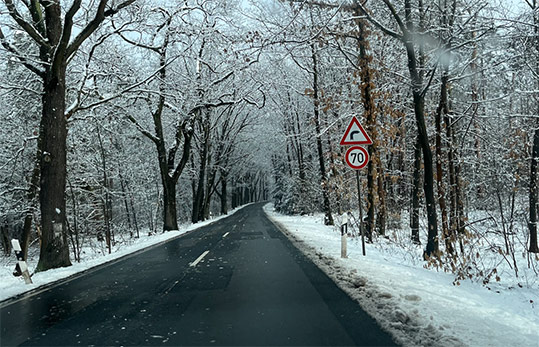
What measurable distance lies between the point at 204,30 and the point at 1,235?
1816cm

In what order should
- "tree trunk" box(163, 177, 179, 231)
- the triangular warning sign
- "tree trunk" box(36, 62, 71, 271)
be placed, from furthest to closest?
"tree trunk" box(163, 177, 179, 231), "tree trunk" box(36, 62, 71, 271), the triangular warning sign

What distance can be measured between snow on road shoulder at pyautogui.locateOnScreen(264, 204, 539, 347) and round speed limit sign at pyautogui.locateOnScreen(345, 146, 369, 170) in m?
2.45

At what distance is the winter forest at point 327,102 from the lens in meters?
9.14

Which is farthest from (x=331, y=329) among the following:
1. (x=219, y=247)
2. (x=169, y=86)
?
(x=169, y=86)

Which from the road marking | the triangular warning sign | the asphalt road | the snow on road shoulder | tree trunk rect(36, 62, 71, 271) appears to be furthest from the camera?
tree trunk rect(36, 62, 71, 271)

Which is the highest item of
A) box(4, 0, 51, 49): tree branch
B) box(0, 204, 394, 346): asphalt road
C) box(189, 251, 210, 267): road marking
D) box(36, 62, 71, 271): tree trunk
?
box(4, 0, 51, 49): tree branch

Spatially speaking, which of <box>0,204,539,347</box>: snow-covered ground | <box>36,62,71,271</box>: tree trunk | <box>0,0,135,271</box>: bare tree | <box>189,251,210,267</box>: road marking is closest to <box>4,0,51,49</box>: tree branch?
<box>0,0,135,271</box>: bare tree

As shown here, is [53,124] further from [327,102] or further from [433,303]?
[433,303]

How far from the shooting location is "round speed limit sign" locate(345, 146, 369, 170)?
8.85m

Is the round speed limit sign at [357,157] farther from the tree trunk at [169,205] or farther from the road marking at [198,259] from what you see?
the tree trunk at [169,205]

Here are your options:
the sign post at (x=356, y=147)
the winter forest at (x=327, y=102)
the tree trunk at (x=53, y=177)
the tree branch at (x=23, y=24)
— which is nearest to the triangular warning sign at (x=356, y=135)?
the sign post at (x=356, y=147)

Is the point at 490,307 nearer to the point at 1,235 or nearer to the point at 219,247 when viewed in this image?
the point at 219,247

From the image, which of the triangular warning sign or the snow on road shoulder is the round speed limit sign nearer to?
the triangular warning sign

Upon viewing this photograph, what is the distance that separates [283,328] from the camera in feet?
13.9
